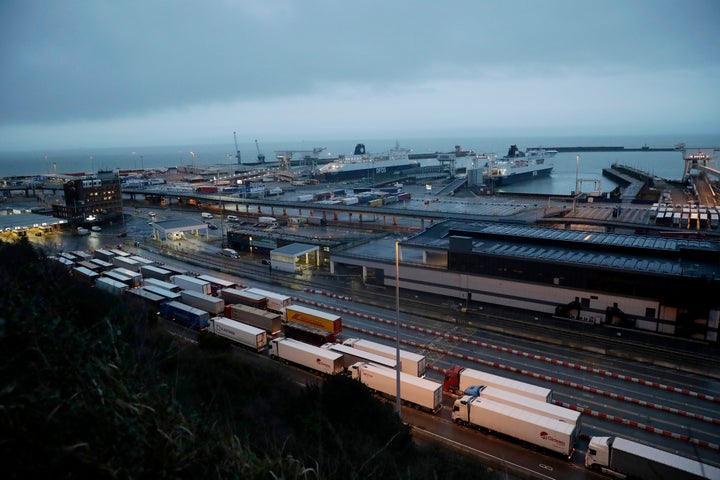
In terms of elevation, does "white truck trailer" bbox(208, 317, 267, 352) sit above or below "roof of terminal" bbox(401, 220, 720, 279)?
below

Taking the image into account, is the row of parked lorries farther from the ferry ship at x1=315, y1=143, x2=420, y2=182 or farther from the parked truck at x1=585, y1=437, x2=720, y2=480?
the ferry ship at x1=315, y1=143, x2=420, y2=182

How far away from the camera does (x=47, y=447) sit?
4.32m

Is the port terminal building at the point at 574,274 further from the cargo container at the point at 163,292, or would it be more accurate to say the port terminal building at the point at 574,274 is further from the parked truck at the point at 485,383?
the cargo container at the point at 163,292

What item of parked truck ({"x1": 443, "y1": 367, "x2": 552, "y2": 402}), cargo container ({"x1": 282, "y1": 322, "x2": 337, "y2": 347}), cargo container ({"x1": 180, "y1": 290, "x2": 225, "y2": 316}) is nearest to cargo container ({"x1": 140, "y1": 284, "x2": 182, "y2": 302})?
cargo container ({"x1": 180, "y1": 290, "x2": 225, "y2": 316})

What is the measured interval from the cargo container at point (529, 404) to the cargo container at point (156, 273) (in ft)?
64.2

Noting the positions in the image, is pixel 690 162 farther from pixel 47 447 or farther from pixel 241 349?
pixel 47 447

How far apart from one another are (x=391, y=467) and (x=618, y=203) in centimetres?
5073

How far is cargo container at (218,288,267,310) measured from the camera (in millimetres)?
21875

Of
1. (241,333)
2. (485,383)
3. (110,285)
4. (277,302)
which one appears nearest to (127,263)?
(110,285)

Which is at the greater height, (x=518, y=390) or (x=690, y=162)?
(x=690, y=162)

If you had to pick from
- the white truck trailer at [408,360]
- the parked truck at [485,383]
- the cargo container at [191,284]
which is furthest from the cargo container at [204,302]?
the parked truck at [485,383]

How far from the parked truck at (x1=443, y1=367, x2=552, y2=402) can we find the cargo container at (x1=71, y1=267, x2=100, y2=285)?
20.8m

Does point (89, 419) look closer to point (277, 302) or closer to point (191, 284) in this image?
point (277, 302)

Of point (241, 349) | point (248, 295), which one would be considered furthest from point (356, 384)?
point (248, 295)
